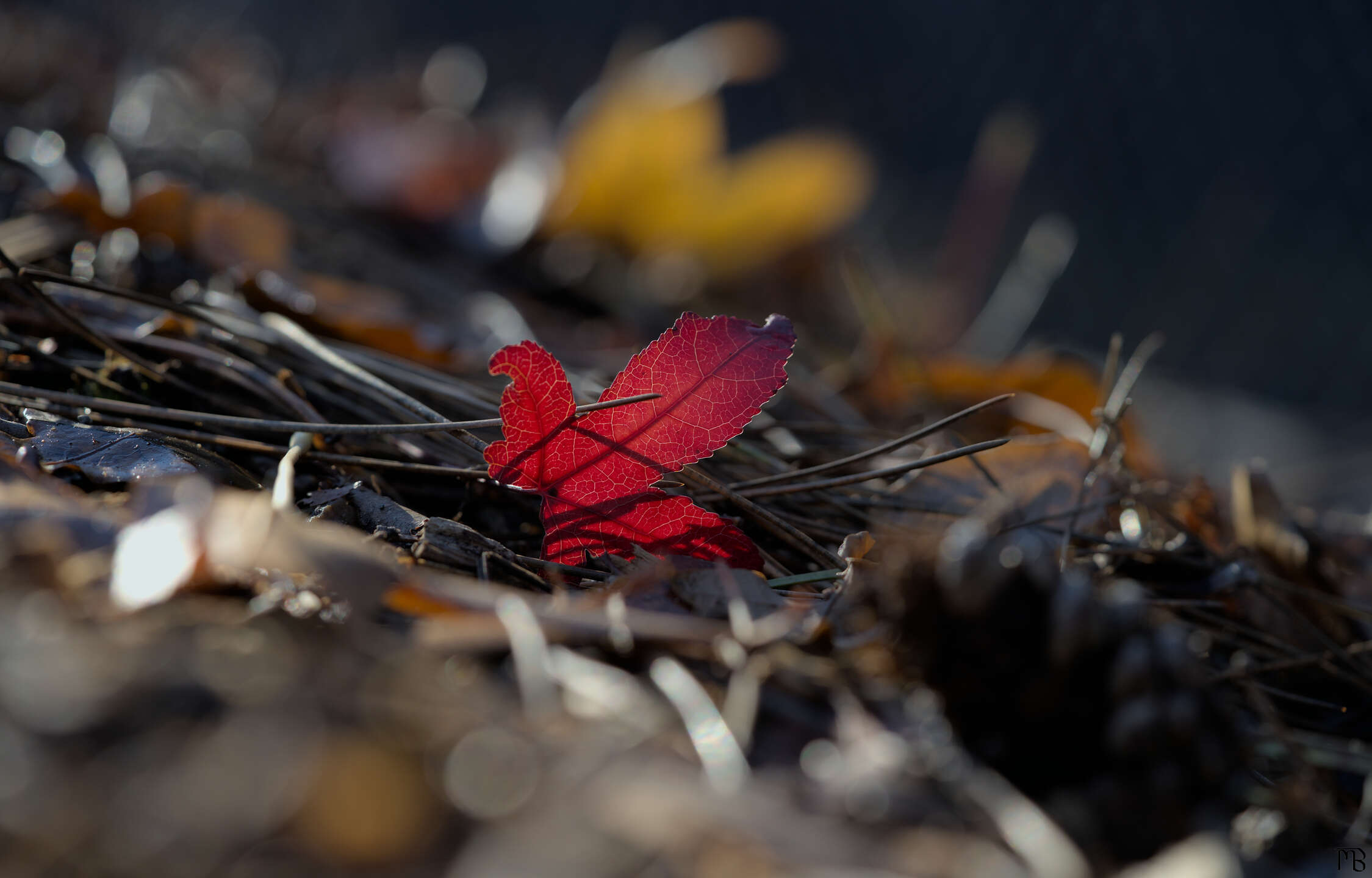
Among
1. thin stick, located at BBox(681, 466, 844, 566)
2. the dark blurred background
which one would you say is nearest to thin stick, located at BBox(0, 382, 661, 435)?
thin stick, located at BBox(681, 466, 844, 566)

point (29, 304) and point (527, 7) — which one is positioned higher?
point (527, 7)

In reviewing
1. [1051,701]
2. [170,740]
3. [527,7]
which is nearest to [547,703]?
[170,740]

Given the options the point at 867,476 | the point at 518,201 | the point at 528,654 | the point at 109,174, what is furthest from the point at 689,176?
the point at 528,654

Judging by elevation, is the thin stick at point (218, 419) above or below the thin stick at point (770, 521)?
above

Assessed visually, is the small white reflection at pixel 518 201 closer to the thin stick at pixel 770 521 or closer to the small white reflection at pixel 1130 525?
the thin stick at pixel 770 521

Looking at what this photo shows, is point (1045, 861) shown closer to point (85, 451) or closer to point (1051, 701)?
point (1051, 701)

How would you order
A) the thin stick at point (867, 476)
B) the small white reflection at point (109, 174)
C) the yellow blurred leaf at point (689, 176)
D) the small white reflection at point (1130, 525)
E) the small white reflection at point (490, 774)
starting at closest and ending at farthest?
the small white reflection at point (490, 774), the thin stick at point (867, 476), the small white reflection at point (1130, 525), the small white reflection at point (109, 174), the yellow blurred leaf at point (689, 176)

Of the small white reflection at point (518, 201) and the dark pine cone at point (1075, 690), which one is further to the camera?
the small white reflection at point (518, 201)

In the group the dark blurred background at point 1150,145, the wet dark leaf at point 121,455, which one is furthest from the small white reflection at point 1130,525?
the dark blurred background at point 1150,145
